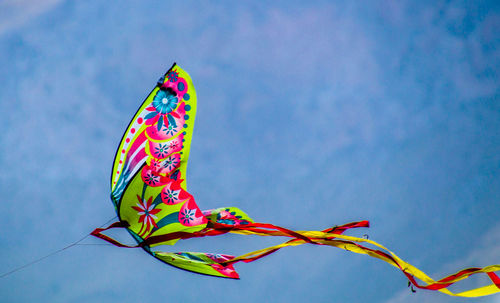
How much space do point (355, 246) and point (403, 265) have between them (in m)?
0.83

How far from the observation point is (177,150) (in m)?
7.79

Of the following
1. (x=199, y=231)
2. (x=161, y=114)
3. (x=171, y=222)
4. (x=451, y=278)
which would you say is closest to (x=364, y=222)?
(x=451, y=278)

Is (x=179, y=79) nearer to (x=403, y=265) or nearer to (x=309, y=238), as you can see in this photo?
(x=309, y=238)

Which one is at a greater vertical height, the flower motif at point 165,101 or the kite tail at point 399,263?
the flower motif at point 165,101

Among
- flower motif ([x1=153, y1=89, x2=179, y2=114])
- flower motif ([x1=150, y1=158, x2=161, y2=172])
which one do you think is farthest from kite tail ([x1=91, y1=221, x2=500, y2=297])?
flower motif ([x1=153, y1=89, x2=179, y2=114])

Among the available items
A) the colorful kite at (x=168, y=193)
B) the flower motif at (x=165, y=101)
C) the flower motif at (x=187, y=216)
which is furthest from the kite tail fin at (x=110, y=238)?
the flower motif at (x=165, y=101)

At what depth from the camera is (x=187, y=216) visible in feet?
24.7

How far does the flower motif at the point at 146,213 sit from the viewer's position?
291 inches

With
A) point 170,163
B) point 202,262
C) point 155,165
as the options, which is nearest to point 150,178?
point 155,165

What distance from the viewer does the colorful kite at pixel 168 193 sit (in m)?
7.32

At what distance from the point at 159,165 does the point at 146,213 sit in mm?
913

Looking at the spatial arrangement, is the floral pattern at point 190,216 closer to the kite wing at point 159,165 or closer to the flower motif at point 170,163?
the kite wing at point 159,165

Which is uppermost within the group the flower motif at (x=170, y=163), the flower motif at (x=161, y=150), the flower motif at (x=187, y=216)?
the flower motif at (x=161, y=150)

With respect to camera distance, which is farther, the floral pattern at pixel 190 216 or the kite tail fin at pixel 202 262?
the floral pattern at pixel 190 216
